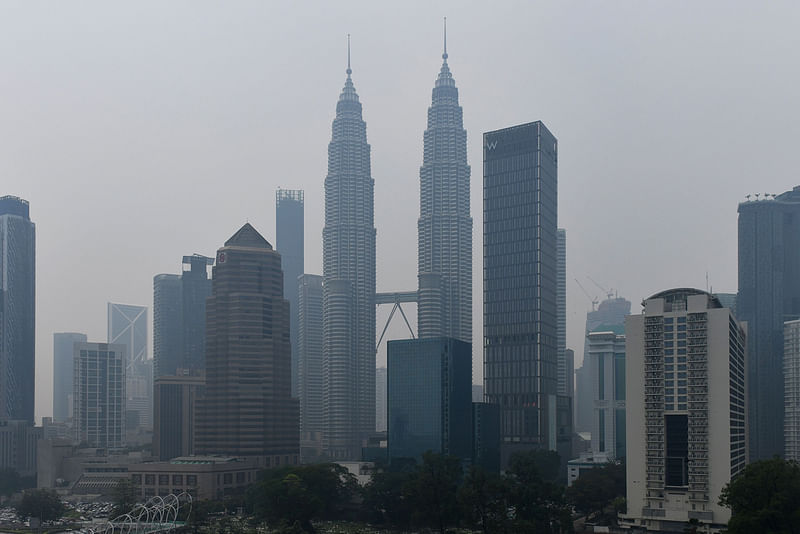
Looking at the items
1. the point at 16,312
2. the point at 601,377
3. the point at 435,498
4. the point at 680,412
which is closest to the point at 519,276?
the point at 601,377

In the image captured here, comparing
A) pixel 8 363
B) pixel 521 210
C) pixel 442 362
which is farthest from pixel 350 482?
pixel 8 363

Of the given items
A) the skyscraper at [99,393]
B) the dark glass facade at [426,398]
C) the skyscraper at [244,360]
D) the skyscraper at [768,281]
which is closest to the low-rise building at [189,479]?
the skyscraper at [244,360]

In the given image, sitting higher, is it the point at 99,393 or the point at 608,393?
the point at 608,393

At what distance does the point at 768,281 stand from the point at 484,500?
345 feet

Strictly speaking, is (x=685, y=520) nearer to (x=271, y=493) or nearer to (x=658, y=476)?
(x=658, y=476)

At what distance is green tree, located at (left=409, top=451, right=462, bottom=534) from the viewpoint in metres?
78.0

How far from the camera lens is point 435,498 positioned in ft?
259

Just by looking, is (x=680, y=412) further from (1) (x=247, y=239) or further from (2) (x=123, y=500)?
(1) (x=247, y=239)

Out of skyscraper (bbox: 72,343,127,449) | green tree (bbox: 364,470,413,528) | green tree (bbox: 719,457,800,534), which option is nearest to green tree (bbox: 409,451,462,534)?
green tree (bbox: 364,470,413,528)

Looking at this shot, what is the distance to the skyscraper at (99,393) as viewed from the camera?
18475 centimetres

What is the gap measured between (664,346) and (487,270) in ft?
250

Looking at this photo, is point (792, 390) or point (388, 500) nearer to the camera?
point (388, 500)

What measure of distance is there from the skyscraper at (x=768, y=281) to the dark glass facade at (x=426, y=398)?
6561 centimetres

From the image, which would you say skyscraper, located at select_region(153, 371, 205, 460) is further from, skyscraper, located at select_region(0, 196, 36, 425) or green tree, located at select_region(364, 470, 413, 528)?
green tree, located at select_region(364, 470, 413, 528)
